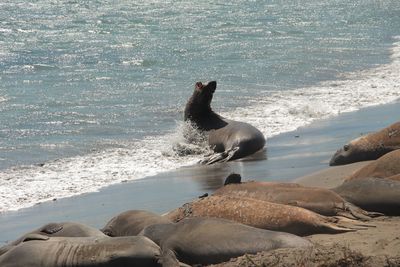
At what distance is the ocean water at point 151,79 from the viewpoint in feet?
40.0

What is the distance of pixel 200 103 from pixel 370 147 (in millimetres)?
4651

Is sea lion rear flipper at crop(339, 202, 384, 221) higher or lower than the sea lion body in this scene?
lower

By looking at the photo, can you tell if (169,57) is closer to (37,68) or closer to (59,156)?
(37,68)

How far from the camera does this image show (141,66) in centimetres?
2153

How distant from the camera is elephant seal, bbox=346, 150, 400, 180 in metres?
8.52

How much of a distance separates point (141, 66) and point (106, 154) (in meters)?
9.30

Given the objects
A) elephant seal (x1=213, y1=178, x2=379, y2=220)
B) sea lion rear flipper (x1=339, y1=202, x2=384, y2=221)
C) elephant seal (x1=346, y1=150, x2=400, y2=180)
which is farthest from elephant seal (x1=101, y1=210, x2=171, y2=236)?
elephant seal (x1=346, y1=150, x2=400, y2=180)

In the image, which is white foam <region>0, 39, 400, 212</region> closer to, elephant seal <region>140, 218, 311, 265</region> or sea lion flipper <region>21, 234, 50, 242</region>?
sea lion flipper <region>21, 234, 50, 242</region>

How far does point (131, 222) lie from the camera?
7.44 meters

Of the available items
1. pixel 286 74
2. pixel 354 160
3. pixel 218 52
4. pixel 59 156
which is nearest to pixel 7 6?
pixel 218 52

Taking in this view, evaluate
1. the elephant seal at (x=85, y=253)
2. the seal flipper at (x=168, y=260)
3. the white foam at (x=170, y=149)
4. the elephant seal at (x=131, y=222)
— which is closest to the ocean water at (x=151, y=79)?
the white foam at (x=170, y=149)

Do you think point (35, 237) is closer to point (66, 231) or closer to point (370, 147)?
point (66, 231)

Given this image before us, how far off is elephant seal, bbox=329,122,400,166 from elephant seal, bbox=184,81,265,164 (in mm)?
2138

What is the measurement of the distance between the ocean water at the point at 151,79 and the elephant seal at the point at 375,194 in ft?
12.6
